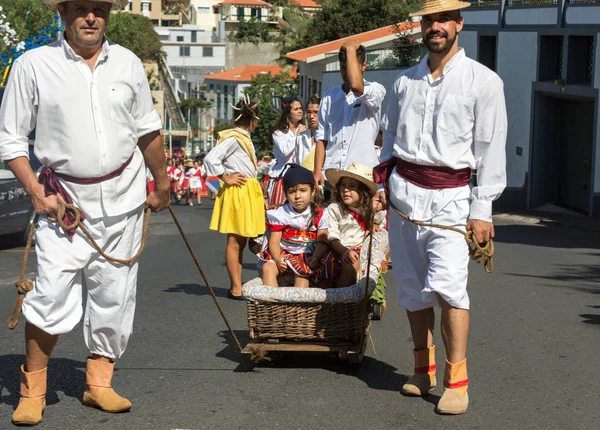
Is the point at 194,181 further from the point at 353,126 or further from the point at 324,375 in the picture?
the point at 324,375

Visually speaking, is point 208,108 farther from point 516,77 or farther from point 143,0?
point 516,77

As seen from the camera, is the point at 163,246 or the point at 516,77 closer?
the point at 163,246

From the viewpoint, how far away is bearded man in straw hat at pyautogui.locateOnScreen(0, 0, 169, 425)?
5797 millimetres

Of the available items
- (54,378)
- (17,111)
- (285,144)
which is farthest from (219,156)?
(17,111)

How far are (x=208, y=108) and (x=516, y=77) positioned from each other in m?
92.2

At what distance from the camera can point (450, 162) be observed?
6309 millimetres

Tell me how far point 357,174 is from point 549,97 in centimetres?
2115

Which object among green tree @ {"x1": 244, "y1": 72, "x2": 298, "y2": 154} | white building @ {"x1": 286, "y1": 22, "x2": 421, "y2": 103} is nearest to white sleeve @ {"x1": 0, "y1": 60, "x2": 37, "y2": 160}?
white building @ {"x1": 286, "y1": 22, "x2": 421, "y2": 103}

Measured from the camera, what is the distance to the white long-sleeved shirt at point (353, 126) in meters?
9.07

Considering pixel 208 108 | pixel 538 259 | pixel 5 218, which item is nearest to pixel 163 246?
pixel 5 218

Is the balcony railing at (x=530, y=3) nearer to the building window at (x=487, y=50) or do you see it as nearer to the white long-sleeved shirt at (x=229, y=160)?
the building window at (x=487, y=50)

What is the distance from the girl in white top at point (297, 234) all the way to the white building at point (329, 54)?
3536cm

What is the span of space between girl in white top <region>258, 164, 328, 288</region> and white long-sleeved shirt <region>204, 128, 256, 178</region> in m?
2.23

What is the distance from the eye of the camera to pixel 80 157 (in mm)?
5836
